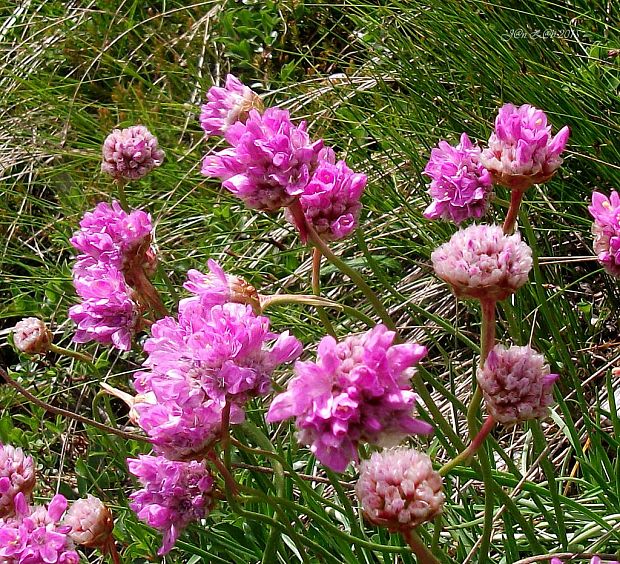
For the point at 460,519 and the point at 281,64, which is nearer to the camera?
the point at 460,519

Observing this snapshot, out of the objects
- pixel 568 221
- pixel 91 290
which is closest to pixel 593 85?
pixel 568 221

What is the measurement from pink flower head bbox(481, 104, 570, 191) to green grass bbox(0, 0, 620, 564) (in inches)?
6.1

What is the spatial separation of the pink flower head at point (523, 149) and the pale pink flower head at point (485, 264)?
15 cm

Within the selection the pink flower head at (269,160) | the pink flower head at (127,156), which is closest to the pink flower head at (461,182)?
the pink flower head at (269,160)

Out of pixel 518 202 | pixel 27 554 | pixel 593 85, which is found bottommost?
pixel 27 554

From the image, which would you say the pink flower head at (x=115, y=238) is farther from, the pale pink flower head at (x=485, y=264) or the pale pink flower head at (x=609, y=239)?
the pale pink flower head at (x=609, y=239)

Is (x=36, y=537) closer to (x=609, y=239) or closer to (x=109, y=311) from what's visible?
(x=109, y=311)

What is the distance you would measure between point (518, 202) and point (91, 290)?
494 millimetres

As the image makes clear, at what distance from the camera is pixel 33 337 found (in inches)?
46.3

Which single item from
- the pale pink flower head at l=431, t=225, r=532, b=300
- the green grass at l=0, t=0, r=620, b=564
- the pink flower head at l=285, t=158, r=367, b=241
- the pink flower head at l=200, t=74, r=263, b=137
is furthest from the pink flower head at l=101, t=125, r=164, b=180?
the pale pink flower head at l=431, t=225, r=532, b=300

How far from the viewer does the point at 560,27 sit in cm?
179

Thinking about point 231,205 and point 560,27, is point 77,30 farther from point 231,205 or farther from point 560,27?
point 560,27

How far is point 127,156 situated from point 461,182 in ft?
1.88

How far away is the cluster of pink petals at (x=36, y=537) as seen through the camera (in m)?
0.85
